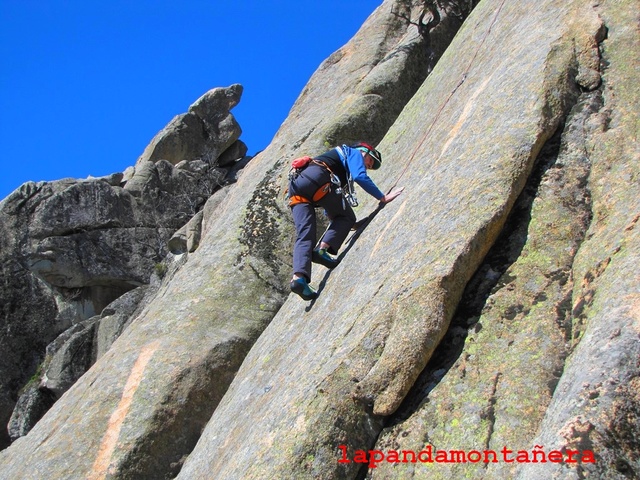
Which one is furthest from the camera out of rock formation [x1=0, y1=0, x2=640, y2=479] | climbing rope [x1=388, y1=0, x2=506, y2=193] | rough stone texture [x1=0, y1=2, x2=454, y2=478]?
climbing rope [x1=388, y1=0, x2=506, y2=193]

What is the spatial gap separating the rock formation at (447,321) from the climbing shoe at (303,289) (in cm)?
13

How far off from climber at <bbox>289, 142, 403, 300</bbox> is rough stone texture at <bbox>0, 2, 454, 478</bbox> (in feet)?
9.22

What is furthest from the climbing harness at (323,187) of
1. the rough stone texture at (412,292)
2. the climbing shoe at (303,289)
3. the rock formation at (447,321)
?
the climbing shoe at (303,289)

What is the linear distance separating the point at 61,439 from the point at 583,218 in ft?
29.5

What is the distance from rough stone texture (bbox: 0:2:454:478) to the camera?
11.3 metres

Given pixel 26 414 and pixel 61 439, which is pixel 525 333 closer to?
pixel 61 439

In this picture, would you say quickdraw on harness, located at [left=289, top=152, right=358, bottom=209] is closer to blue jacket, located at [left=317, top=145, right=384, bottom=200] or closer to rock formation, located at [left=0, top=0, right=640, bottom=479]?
blue jacket, located at [left=317, top=145, right=384, bottom=200]

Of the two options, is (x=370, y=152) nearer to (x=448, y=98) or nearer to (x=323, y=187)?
(x=323, y=187)

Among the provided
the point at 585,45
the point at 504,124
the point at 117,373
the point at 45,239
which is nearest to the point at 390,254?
the point at 504,124

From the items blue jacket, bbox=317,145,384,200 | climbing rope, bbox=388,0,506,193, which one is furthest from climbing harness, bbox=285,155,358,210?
climbing rope, bbox=388,0,506,193

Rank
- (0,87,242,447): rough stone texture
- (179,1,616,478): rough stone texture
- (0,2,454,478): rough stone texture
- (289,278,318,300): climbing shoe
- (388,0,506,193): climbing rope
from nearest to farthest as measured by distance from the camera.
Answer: (179,1,616,478): rough stone texture < (289,278,318,300): climbing shoe < (0,2,454,478): rough stone texture < (388,0,506,193): climbing rope < (0,87,242,447): rough stone texture

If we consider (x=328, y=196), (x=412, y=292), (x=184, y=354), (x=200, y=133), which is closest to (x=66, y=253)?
(x=200, y=133)

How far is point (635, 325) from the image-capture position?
5.12 meters

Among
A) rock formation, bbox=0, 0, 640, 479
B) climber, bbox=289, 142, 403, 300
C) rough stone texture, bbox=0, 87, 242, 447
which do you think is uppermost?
rough stone texture, bbox=0, 87, 242, 447
